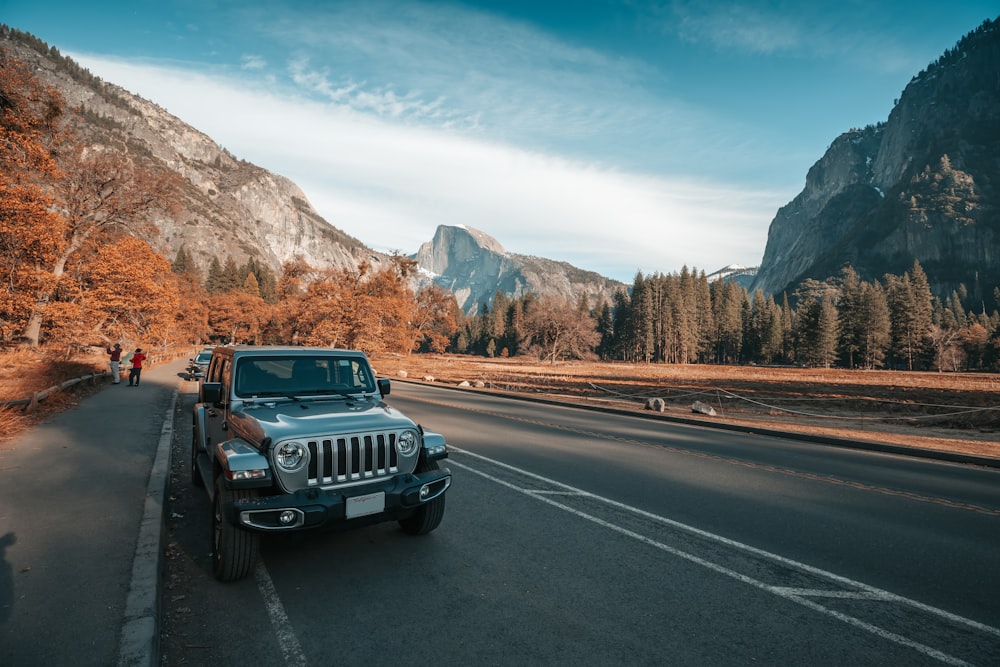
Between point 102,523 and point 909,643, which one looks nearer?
point 909,643

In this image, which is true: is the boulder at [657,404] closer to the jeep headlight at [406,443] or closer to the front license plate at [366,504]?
the jeep headlight at [406,443]

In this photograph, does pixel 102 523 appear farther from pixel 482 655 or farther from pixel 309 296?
pixel 309 296

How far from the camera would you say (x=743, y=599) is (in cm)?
403

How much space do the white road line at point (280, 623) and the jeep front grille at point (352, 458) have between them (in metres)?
0.94

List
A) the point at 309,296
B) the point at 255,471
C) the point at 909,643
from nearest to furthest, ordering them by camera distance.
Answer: the point at 909,643 → the point at 255,471 → the point at 309,296

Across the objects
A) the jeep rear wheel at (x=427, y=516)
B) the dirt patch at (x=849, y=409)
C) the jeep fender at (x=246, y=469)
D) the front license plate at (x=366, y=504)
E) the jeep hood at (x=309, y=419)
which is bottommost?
the dirt patch at (x=849, y=409)

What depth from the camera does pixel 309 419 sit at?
4539 millimetres

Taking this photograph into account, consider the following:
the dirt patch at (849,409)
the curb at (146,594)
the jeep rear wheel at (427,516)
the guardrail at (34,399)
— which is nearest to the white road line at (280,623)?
the curb at (146,594)

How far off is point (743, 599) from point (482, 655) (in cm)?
231

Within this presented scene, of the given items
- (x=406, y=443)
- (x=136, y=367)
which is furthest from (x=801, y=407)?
(x=136, y=367)

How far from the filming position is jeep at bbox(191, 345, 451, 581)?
3.95 m

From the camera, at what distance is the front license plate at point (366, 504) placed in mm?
4098

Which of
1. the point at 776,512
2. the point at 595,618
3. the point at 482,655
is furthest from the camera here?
the point at 776,512

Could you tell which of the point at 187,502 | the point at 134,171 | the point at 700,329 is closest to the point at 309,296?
the point at 134,171
